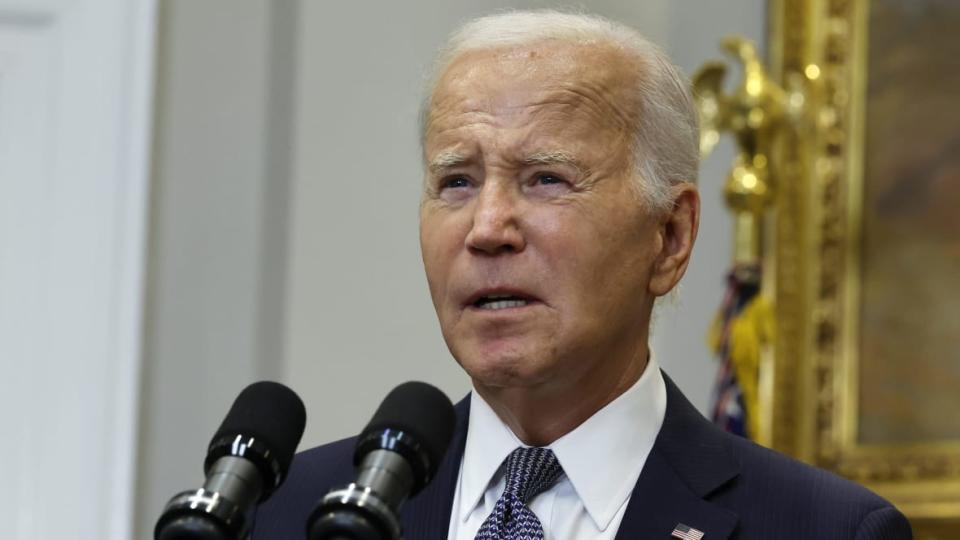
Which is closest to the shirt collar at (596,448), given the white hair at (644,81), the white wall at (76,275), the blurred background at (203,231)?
the white hair at (644,81)

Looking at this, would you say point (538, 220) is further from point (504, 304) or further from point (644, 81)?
point (644, 81)

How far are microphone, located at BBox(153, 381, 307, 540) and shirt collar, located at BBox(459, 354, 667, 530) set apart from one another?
1.78 feet

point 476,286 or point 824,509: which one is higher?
point 476,286

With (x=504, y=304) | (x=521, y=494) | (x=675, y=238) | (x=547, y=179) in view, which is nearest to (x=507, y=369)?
(x=504, y=304)

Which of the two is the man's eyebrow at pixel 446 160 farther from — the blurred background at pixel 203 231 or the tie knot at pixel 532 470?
the blurred background at pixel 203 231

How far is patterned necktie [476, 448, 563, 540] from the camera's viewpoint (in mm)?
2824

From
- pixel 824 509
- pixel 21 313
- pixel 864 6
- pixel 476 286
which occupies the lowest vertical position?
pixel 21 313

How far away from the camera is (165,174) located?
5184mm

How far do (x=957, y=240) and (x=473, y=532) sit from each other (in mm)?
2297

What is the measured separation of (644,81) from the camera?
10.0 ft

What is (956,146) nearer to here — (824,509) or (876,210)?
(876,210)

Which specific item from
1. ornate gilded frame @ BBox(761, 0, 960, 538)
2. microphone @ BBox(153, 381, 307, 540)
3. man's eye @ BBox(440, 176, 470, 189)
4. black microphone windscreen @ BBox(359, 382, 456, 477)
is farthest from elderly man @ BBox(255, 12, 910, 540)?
ornate gilded frame @ BBox(761, 0, 960, 538)

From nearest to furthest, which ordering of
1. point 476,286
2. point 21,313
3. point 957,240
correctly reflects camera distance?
point 476,286 → point 957,240 → point 21,313

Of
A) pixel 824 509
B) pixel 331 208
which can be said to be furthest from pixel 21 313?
pixel 824 509
